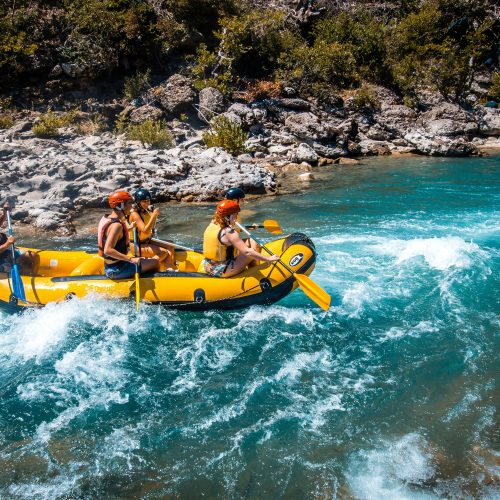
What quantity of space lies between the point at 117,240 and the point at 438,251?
17.0 feet

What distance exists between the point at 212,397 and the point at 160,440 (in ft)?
2.24

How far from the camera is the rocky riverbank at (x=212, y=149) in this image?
11.1 metres

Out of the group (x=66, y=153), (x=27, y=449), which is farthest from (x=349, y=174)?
(x=27, y=449)

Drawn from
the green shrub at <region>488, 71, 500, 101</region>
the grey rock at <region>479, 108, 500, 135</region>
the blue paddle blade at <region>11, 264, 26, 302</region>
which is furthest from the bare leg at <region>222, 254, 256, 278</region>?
the green shrub at <region>488, 71, 500, 101</region>

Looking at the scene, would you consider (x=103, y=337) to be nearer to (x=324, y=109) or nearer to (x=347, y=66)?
(x=324, y=109)

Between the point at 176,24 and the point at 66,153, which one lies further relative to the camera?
the point at 176,24

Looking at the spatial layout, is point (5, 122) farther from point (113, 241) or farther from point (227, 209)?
point (227, 209)

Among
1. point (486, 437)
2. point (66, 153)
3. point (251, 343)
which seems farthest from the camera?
point (66, 153)

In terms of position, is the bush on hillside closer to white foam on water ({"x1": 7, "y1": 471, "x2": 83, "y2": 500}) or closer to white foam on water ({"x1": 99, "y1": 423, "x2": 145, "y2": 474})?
white foam on water ({"x1": 99, "y1": 423, "x2": 145, "y2": 474})

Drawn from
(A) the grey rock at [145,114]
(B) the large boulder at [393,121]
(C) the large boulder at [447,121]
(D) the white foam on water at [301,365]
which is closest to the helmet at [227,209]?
(D) the white foam on water at [301,365]

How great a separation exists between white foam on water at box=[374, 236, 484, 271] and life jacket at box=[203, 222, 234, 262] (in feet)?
10.6

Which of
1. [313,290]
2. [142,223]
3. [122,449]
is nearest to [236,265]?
[313,290]

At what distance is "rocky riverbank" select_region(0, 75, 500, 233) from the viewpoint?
11.1 meters

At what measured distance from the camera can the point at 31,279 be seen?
19.5ft
